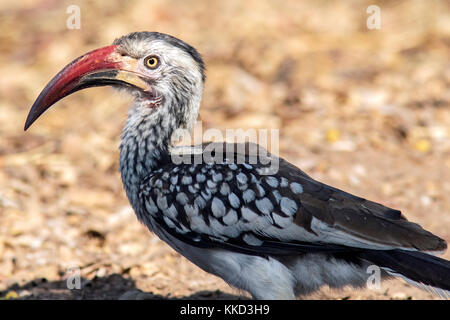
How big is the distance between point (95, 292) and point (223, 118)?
3.33 m

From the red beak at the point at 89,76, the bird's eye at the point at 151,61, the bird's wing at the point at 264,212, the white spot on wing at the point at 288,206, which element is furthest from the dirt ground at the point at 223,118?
the white spot on wing at the point at 288,206

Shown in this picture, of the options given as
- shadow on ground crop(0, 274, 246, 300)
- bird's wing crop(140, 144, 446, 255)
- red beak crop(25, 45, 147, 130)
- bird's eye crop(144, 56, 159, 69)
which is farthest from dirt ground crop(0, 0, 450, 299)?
bird's wing crop(140, 144, 446, 255)

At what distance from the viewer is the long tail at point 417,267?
3.68 m

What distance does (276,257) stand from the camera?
398cm

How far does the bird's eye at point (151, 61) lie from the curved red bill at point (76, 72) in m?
0.20

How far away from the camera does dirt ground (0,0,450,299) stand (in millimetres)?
5371

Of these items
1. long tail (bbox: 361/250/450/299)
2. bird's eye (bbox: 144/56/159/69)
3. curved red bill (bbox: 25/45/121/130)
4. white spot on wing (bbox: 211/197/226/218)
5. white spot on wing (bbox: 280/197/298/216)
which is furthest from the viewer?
bird's eye (bbox: 144/56/159/69)

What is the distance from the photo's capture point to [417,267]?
3.73 meters

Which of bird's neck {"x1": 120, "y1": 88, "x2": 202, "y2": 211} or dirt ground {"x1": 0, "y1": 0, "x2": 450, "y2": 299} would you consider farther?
dirt ground {"x1": 0, "y1": 0, "x2": 450, "y2": 299}

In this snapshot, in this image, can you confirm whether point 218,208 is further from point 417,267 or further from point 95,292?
point 95,292

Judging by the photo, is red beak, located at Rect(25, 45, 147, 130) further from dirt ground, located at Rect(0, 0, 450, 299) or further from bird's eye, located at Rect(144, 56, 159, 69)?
dirt ground, located at Rect(0, 0, 450, 299)

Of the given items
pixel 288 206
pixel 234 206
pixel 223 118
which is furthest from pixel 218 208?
pixel 223 118
